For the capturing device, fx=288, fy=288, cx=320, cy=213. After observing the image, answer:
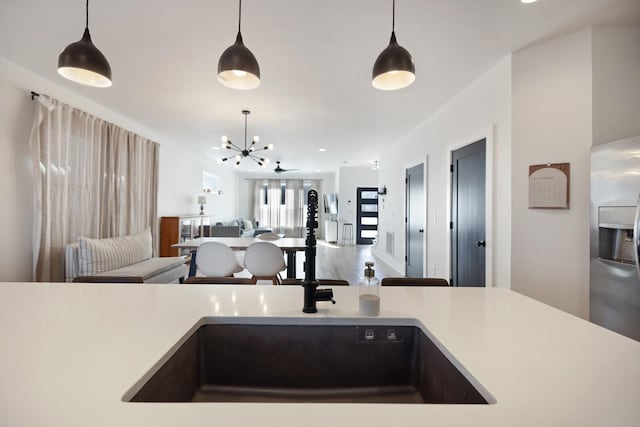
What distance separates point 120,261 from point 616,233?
16.8ft

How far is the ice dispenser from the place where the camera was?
191 cm

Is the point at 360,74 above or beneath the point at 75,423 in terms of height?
above

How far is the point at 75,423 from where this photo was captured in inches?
20.3

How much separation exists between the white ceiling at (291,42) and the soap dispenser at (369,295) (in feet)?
6.21

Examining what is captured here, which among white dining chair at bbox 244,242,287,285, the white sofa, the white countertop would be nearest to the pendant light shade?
the white countertop

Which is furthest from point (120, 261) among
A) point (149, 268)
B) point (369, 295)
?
point (369, 295)

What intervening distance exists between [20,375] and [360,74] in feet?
10.4

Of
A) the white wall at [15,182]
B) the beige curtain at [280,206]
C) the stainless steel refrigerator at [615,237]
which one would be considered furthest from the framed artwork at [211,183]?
the stainless steel refrigerator at [615,237]

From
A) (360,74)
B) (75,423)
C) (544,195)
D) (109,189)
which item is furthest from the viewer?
(109,189)

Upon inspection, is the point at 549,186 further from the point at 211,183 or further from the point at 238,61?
the point at 211,183

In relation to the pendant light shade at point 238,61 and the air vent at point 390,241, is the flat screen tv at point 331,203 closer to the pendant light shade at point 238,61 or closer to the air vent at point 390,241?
the air vent at point 390,241

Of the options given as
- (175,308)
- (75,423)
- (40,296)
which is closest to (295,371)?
(175,308)

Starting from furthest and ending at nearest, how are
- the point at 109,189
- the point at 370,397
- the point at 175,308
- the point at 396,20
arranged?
the point at 109,189 → the point at 396,20 → the point at 175,308 → the point at 370,397

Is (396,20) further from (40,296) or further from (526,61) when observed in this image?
(40,296)
